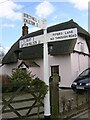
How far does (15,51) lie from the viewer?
84.4 feet

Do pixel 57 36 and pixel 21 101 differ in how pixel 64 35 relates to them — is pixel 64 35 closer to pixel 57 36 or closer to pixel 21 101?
pixel 57 36

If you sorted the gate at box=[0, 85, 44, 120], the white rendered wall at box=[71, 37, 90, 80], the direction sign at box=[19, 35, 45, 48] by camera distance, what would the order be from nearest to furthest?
the gate at box=[0, 85, 44, 120], the direction sign at box=[19, 35, 45, 48], the white rendered wall at box=[71, 37, 90, 80]

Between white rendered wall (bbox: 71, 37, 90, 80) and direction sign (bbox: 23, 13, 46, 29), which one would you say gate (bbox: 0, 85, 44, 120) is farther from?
white rendered wall (bbox: 71, 37, 90, 80)

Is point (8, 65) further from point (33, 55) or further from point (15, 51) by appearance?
point (33, 55)

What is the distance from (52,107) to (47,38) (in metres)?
2.24

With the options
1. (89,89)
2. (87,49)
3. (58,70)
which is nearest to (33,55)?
(58,70)

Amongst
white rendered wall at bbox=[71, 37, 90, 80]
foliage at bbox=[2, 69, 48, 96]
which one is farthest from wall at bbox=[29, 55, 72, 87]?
foliage at bbox=[2, 69, 48, 96]

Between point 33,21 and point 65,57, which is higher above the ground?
point 33,21

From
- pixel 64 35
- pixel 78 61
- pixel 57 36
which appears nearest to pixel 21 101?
pixel 57 36

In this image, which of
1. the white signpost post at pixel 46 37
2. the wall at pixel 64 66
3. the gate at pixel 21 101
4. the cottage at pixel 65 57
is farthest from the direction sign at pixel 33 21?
the wall at pixel 64 66

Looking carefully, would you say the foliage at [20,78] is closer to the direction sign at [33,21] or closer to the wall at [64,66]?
the direction sign at [33,21]

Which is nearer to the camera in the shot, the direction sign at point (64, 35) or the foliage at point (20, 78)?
the foliage at point (20, 78)

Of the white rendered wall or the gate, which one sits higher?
the white rendered wall

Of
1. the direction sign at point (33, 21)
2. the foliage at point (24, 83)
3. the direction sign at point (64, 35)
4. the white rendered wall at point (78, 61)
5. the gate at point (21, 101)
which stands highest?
the direction sign at point (33, 21)
